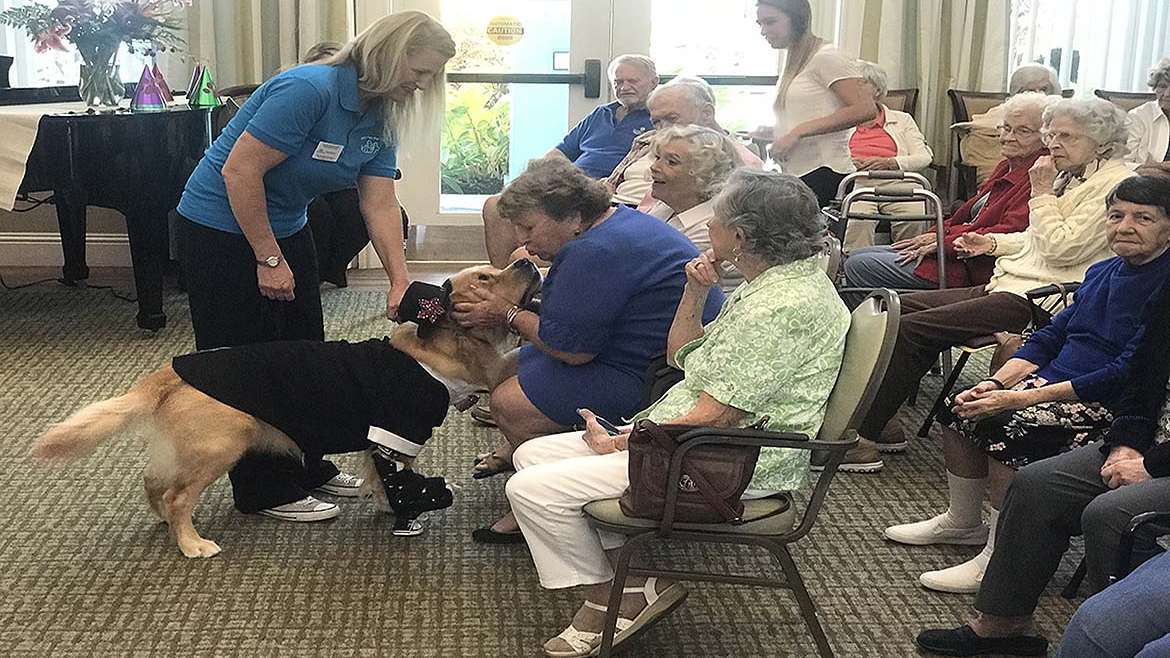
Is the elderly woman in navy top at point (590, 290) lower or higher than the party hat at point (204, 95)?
lower

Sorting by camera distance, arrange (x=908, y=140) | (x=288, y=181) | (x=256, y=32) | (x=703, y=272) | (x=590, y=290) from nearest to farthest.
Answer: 1. (x=703, y=272)
2. (x=590, y=290)
3. (x=288, y=181)
4. (x=908, y=140)
5. (x=256, y=32)

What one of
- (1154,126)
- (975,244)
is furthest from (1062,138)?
(1154,126)

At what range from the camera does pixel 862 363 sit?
2.05m

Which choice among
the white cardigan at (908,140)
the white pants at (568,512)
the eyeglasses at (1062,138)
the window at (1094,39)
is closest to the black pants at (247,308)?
the white pants at (568,512)

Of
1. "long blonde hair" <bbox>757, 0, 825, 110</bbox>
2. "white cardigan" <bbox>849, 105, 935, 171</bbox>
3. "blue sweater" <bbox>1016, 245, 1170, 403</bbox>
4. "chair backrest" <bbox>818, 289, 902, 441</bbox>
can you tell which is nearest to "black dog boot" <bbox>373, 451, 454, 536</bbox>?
"chair backrest" <bbox>818, 289, 902, 441</bbox>

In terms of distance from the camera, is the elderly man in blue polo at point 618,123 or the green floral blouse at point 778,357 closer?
the green floral blouse at point 778,357

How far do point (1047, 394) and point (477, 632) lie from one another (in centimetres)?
129

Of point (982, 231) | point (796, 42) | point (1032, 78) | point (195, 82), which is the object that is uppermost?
point (796, 42)

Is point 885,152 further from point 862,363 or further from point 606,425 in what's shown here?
point 862,363

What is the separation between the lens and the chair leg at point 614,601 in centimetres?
204

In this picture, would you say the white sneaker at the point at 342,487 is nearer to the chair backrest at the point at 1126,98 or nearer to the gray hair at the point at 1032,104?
the gray hair at the point at 1032,104

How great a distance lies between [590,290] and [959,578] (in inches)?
41.5

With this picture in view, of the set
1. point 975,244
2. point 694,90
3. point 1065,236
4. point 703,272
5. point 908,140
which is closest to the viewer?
point 703,272

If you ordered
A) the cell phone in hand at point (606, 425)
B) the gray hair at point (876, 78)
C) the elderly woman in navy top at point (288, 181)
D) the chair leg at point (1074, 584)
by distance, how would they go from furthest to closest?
the gray hair at point (876, 78), the elderly woman in navy top at point (288, 181), the chair leg at point (1074, 584), the cell phone in hand at point (606, 425)
